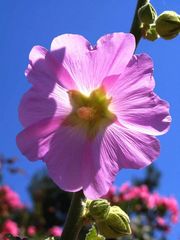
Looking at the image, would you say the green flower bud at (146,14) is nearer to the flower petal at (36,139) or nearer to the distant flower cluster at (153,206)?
the flower petal at (36,139)

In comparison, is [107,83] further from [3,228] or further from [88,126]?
[3,228]

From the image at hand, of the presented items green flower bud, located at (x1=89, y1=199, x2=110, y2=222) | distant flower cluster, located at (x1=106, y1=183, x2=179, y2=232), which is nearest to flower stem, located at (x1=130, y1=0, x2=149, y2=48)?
green flower bud, located at (x1=89, y1=199, x2=110, y2=222)

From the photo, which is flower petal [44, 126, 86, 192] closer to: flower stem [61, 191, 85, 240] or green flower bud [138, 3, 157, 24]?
flower stem [61, 191, 85, 240]

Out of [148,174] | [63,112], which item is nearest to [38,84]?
[63,112]

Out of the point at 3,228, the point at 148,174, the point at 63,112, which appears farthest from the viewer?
the point at 148,174

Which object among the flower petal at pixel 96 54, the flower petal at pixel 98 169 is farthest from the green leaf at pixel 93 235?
the flower petal at pixel 96 54

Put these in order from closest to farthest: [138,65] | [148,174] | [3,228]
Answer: [138,65], [3,228], [148,174]
